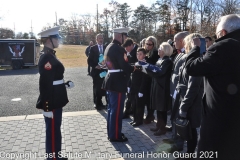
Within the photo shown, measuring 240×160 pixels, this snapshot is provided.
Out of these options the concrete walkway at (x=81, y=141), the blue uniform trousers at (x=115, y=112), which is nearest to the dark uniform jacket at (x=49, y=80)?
the concrete walkway at (x=81, y=141)

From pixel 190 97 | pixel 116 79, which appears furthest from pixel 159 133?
pixel 190 97

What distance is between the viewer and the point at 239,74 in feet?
7.19

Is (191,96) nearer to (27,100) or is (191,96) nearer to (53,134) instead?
(53,134)

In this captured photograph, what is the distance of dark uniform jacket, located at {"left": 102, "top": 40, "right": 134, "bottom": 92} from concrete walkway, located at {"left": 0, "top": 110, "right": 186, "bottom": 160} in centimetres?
102

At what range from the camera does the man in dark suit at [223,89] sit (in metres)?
2.16

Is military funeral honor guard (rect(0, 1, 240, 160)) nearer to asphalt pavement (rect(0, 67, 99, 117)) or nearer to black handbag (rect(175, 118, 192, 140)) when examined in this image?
black handbag (rect(175, 118, 192, 140))

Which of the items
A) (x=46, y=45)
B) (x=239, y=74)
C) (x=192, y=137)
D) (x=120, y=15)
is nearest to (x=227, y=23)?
(x=239, y=74)

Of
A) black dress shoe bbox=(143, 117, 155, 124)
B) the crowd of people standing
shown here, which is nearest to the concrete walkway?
black dress shoe bbox=(143, 117, 155, 124)

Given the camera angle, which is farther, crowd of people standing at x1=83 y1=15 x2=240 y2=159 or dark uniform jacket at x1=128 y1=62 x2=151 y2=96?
dark uniform jacket at x1=128 y1=62 x2=151 y2=96

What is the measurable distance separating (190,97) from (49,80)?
1.95 meters

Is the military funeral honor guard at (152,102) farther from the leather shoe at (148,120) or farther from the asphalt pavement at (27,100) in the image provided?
the asphalt pavement at (27,100)

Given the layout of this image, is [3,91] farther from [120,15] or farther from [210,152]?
[120,15]

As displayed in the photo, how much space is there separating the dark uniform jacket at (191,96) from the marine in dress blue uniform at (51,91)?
5.69 ft

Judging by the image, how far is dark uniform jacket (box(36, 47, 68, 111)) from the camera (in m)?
3.10
